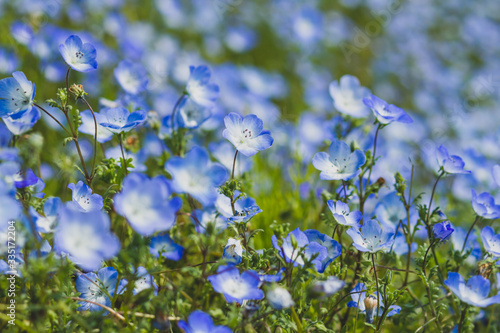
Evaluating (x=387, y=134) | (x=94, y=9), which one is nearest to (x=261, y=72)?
(x=387, y=134)

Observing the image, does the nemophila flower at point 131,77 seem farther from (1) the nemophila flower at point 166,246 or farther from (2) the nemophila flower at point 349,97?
(2) the nemophila flower at point 349,97

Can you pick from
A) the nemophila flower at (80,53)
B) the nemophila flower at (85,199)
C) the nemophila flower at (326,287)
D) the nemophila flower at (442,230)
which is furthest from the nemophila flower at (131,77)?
the nemophila flower at (442,230)

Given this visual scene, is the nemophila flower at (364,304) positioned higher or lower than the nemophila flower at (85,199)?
lower

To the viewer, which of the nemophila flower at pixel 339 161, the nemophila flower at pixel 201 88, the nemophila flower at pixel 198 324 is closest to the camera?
the nemophila flower at pixel 198 324

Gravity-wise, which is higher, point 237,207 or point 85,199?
point 85,199

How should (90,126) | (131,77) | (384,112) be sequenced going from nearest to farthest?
(384,112) → (90,126) → (131,77)

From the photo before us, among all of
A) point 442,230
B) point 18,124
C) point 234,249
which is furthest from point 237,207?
point 18,124

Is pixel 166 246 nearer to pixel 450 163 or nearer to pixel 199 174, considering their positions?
pixel 199 174
